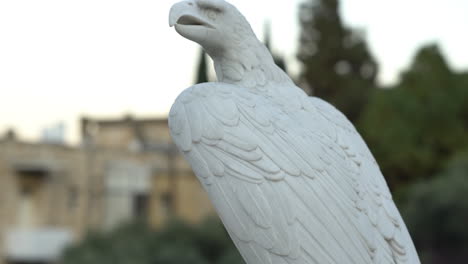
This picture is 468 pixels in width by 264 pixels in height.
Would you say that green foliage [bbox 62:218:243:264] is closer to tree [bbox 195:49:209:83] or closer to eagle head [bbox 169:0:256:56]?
tree [bbox 195:49:209:83]

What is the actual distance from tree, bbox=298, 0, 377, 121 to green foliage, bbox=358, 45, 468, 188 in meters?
4.59

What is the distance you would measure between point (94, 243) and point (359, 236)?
11.8 metres

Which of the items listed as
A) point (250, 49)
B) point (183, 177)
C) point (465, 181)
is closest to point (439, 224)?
point (465, 181)

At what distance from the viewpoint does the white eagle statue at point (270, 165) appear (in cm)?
255

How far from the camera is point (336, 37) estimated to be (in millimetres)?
25422

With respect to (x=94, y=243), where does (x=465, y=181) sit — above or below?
above

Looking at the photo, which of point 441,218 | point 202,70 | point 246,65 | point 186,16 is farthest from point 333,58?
point 186,16

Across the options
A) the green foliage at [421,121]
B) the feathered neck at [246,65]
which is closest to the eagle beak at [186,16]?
the feathered neck at [246,65]

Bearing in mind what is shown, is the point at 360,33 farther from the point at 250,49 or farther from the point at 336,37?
the point at 250,49

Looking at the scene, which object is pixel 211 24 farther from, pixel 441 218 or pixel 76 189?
pixel 76 189

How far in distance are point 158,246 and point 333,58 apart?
46.5 feet

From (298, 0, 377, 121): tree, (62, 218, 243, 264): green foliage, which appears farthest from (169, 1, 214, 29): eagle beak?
(298, 0, 377, 121): tree

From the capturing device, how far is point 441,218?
14.1 m

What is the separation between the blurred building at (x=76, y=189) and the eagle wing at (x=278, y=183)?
12373 mm
